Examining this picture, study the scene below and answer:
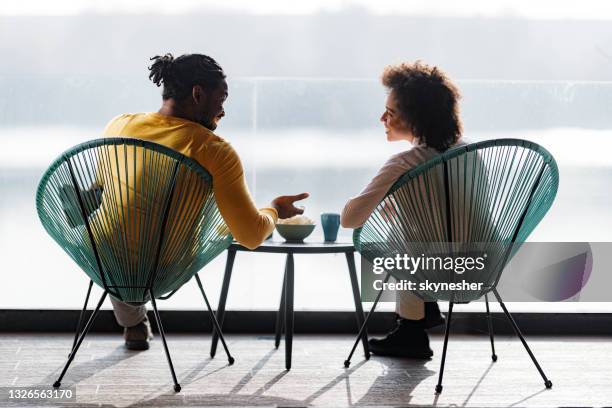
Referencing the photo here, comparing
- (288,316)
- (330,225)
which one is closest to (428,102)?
Answer: (330,225)

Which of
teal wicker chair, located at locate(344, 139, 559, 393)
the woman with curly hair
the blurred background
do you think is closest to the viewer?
teal wicker chair, located at locate(344, 139, 559, 393)

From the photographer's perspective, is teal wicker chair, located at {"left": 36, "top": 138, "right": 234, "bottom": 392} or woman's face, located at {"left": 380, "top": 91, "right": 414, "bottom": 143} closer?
teal wicker chair, located at {"left": 36, "top": 138, "right": 234, "bottom": 392}

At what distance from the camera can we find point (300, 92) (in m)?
3.70

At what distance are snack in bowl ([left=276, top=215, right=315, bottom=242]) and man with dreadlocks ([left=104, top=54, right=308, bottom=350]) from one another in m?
0.14

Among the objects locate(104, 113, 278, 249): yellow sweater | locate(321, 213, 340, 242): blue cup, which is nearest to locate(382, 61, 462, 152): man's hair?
locate(321, 213, 340, 242): blue cup

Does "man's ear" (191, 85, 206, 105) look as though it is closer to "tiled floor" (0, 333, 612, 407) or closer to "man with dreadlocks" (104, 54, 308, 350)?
"man with dreadlocks" (104, 54, 308, 350)

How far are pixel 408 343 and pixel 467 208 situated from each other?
0.70 metres

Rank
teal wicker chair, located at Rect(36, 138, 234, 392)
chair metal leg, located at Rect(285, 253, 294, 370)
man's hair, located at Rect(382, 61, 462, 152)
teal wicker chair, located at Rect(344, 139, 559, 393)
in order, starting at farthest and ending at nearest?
chair metal leg, located at Rect(285, 253, 294, 370) → man's hair, located at Rect(382, 61, 462, 152) → teal wicker chair, located at Rect(344, 139, 559, 393) → teal wicker chair, located at Rect(36, 138, 234, 392)

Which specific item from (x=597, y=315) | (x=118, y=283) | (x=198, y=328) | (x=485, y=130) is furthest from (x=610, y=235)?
(x=118, y=283)

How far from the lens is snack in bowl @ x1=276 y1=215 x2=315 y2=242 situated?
3.07 metres

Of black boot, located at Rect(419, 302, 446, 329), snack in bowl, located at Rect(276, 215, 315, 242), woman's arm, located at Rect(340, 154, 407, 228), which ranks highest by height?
woman's arm, located at Rect(340, 154, 407, 228)

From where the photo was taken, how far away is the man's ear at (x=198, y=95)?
279 centimetres

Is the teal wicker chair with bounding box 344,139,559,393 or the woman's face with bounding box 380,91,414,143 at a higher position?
the woman's face with bounding box 380,91,414,143

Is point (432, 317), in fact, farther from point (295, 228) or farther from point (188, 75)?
point (188, 75)
